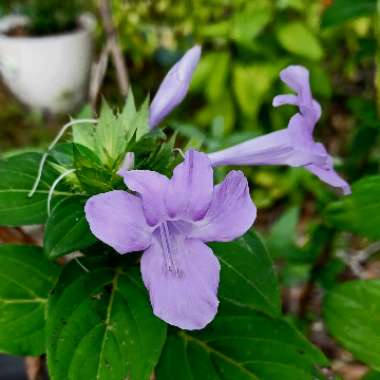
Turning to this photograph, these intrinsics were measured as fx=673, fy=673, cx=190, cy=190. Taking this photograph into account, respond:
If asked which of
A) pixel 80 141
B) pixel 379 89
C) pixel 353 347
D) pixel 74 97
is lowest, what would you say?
pixel 74 97

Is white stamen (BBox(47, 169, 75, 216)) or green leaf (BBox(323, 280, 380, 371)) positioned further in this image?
green leaf (BBox(323, 280, 380, 371))

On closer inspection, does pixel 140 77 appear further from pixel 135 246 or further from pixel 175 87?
pixel 135 246

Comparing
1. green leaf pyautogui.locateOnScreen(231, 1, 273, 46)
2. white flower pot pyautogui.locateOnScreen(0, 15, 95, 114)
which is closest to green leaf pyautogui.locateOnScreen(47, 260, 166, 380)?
green leaf pyautogui.locateOnScreen(231, 1, 273, 46)

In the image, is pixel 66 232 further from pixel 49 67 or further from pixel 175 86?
pixel 49 67

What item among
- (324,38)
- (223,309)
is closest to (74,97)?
(324,38)

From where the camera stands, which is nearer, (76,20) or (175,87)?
(175,87)

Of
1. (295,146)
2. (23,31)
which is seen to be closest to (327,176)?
(295,146)

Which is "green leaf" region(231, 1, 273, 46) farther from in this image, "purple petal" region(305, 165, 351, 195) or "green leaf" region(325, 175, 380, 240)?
"purple petal" region(305, 165, 351, 195)

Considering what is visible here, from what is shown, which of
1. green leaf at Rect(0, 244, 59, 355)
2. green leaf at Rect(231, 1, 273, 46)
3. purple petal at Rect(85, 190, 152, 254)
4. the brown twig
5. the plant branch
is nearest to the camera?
purple petal at Rect(85, 190, 152, 254)
